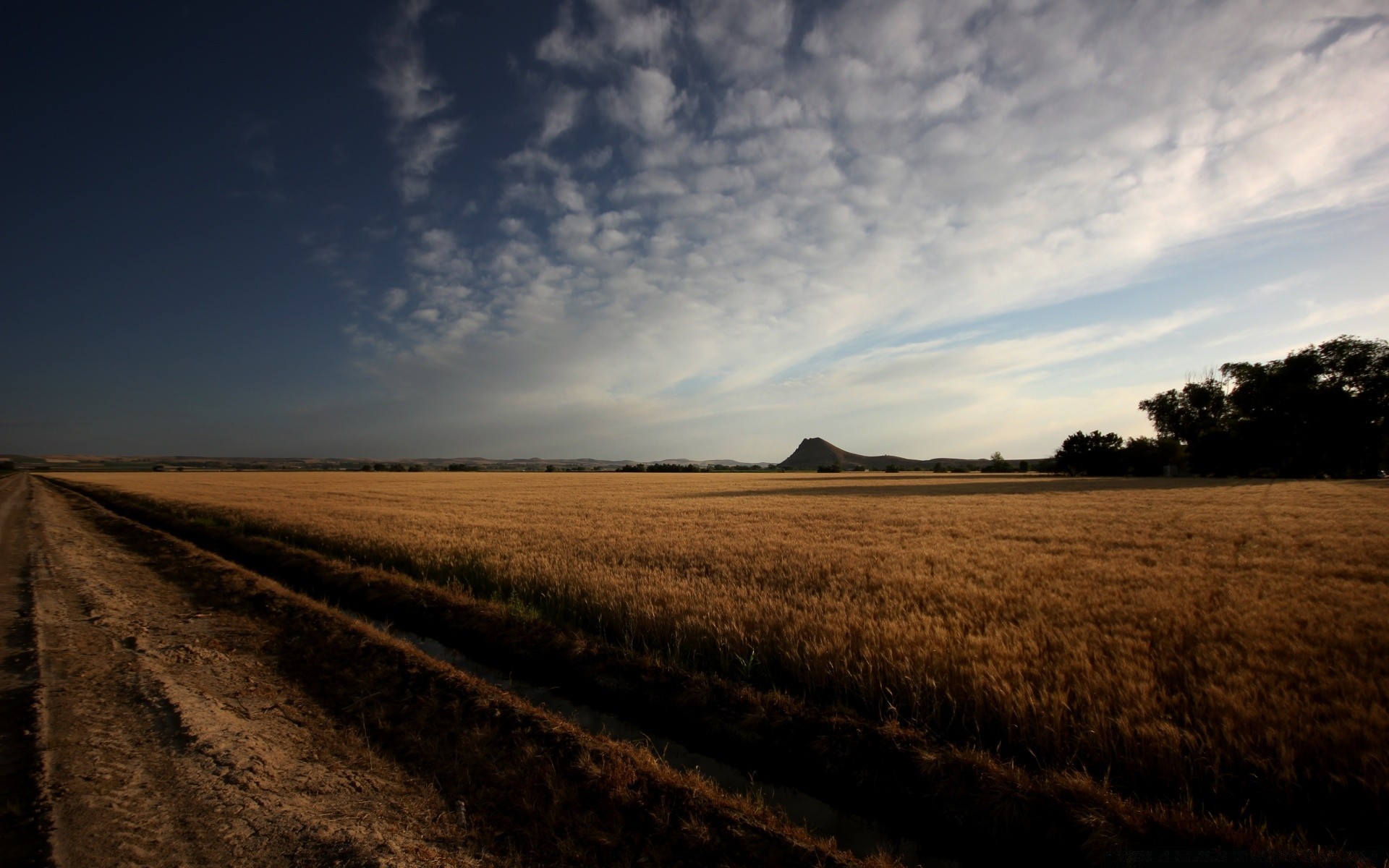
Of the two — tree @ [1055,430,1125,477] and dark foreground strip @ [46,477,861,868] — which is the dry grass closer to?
dark foreground strip @ [46,477,861,868]

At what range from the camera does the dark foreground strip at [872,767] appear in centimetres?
302

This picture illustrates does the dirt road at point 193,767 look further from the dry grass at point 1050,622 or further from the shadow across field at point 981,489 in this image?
the shadow across field at point 981,489

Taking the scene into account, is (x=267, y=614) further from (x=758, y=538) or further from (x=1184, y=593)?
(x=1184, y=593)

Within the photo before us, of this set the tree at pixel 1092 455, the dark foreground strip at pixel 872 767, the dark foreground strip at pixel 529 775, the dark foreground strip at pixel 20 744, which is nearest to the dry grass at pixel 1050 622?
the dark foreground strip at pixel 872 767

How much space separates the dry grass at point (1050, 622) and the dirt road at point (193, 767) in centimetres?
333

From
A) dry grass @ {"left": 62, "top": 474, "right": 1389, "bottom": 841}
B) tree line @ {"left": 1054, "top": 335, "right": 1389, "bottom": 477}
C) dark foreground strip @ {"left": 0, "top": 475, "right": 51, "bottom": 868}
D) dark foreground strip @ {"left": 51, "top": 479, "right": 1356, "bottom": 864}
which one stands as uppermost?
tree line @ {"left": 1054, "top": 335, "right": 1389, "bottom": 477}

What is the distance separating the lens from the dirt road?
115 inches

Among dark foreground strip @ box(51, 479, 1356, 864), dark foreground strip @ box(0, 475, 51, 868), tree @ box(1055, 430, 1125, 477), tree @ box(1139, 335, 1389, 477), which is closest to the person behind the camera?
dark foreground strip @ box(0, 475, 51, 868)

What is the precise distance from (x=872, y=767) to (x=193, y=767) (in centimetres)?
511

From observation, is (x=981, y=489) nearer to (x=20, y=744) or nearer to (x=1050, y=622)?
(x=1050, y=622)

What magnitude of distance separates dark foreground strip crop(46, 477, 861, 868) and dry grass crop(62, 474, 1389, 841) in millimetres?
2003

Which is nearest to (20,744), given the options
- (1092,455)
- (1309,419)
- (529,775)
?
(529,775)

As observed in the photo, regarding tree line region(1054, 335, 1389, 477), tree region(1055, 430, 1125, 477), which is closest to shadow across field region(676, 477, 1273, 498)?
tree line region(1054, 335, 1389, 477)

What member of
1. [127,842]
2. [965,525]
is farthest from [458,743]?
[965,525]
